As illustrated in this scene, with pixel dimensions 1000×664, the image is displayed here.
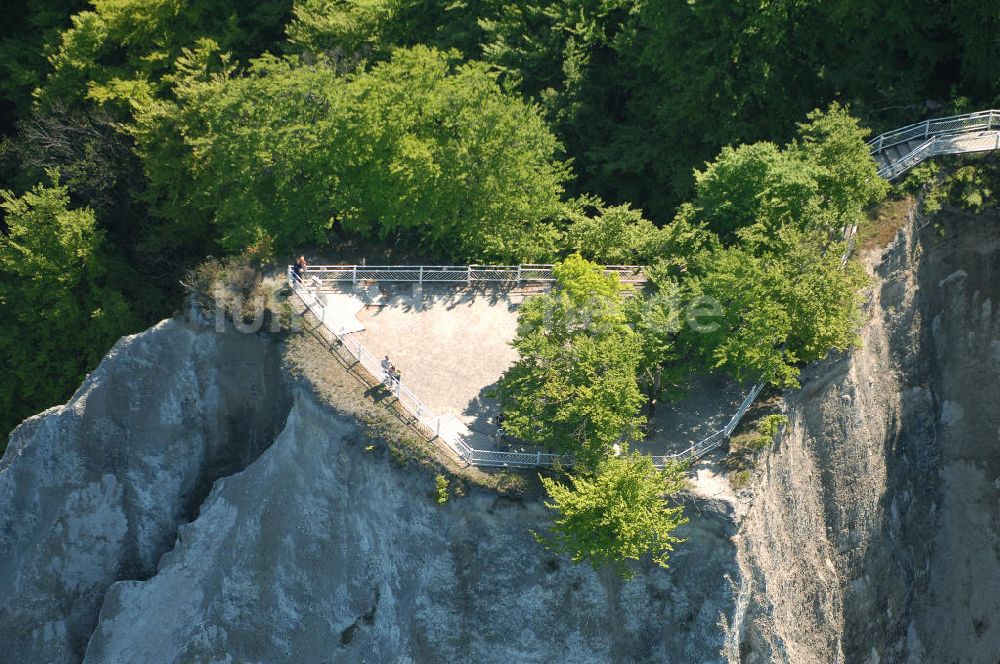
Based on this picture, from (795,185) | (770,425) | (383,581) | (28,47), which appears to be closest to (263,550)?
(383,581)

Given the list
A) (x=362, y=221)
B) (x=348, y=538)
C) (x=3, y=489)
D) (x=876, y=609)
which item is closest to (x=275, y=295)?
(x=362, y=221)

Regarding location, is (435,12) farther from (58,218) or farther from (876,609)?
(876,609)

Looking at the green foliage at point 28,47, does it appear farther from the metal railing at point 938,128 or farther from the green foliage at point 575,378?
the metal railing at point 938,128

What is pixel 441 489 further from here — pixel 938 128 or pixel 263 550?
pixel 938 128

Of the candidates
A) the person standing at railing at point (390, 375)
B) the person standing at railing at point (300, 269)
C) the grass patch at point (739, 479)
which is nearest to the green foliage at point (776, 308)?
the grass patch at point (739, 479)

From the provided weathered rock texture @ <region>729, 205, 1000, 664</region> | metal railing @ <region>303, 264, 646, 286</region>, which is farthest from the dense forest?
weathered rock texture @ <region>729, 205, 1000, 664</region>
